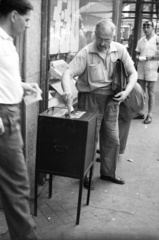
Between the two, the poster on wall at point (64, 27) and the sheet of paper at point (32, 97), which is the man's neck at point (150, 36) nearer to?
the poster on wall at point (64, 27)

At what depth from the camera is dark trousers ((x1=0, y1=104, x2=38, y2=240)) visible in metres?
2.30

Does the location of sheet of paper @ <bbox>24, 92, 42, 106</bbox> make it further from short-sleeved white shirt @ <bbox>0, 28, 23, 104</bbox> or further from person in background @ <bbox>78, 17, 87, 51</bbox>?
person in background @ <bbox>78, 17, 87, 51</bbox>

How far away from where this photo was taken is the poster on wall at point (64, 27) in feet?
13.7

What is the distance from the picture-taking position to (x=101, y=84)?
3.69m

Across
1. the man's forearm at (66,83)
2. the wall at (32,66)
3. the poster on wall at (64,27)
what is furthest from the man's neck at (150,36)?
the wall at (32,66)

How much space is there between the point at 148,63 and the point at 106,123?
11.3 feet

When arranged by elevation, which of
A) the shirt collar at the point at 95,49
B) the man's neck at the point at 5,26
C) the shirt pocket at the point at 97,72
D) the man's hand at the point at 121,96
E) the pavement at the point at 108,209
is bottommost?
the pavement at the point at 108,209

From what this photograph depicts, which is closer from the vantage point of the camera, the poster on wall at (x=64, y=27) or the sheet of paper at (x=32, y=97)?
the sheet of paper at (x=32, y=97)

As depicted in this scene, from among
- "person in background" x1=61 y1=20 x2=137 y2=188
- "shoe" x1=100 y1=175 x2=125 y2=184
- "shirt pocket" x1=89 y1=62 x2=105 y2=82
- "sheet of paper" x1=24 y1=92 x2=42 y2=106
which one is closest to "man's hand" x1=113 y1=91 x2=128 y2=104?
"person in background" x1=61 y1=20 x2=137 y2=188

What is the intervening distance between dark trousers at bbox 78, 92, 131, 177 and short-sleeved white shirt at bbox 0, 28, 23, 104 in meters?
1.57

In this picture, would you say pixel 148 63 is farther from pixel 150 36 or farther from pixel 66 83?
pixel 66 83

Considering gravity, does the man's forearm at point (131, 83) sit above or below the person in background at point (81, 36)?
below

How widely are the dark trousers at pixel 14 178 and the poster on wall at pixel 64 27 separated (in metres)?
2.01

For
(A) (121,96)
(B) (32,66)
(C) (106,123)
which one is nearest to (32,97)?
(B) (32,66)
